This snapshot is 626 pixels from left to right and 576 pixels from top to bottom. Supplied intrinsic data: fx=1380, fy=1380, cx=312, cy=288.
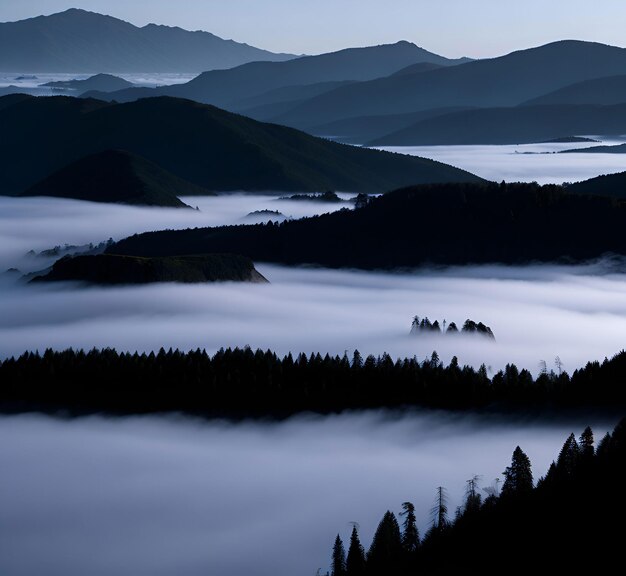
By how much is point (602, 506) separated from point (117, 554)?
4110 cm

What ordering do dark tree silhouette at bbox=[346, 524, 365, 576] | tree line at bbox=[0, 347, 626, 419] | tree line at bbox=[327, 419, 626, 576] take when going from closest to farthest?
tree line at bbox=[327, 419, 626, 576] → dark tree silhouette at bbox=[346, 524, 365, 576] → tree line at bbox=[0, 347, 626, 419]

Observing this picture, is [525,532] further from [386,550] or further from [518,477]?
[518,477]

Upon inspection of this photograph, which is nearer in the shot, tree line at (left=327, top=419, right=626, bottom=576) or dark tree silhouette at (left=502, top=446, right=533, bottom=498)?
tree line at (left=327, top=419, right=626, bottom=576)

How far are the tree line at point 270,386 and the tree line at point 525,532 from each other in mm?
45656

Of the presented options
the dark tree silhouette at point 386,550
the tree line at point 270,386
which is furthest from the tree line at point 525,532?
the tree line at point 270,386

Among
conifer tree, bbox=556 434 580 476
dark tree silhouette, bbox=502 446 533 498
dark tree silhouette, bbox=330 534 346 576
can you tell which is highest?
conifer tree, bbox=556 434 580 476

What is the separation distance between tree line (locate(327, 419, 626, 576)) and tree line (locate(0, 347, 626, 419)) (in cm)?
4566

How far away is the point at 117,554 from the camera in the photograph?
372 ft

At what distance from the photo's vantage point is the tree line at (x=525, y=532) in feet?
295

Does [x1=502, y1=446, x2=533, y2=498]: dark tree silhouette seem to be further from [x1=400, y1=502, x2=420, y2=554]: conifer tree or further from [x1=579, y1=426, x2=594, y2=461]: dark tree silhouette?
[x1=400, y1=502, x2=420, y2=554]: conifer tree

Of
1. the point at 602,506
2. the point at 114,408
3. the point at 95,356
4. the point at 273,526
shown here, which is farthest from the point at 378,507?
the point at 95,356

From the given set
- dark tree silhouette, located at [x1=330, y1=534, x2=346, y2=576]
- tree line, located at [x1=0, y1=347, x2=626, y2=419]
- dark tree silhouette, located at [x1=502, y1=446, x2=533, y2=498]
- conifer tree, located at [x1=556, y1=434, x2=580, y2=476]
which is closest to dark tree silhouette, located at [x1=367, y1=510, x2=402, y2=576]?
dark tree silhouette, located at [x1=330, y1=534, x2=346, y2=576]

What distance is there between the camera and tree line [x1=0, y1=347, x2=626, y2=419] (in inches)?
6088

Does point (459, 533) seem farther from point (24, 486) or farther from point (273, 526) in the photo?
point (24, 486)
